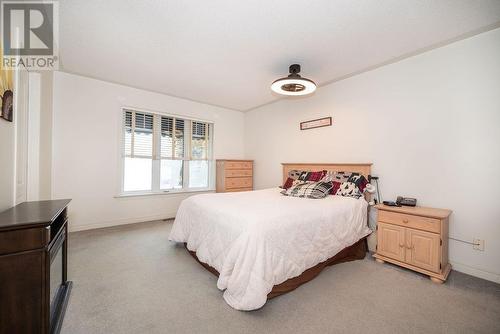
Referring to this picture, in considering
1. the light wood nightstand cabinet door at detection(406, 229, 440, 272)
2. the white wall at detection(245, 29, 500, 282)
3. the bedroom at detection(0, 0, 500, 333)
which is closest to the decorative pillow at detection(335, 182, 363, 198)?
the bedroom at detection(0, 0, 500, 333)

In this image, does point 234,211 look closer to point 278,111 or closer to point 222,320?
point 222,320

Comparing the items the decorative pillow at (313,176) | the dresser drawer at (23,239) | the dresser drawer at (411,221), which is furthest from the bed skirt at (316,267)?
the dresser drawer at (23,239)

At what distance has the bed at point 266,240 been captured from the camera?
1.71 metres

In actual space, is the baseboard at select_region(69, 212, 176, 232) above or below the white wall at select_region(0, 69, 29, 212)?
below

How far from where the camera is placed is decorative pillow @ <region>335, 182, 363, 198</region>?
2.94 metres

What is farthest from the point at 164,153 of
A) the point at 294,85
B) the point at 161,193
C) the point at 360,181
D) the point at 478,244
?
the point at 478,244

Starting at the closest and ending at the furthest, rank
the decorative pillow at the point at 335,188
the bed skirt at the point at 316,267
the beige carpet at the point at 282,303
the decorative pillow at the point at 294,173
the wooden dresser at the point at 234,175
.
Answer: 1. the beige carpet at the point at 282,303
2. the bed skirt at the point at 316,267
3. the decorative pillow at the point at 335,188
4. the decorative pillow at the point at 294,173
5. the wooden dresser at the point at 234,175

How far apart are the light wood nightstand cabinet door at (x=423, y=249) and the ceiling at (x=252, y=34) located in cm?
217

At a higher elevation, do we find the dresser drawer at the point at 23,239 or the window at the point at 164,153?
the window at the point at 164,153

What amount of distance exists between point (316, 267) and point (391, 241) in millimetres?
1044

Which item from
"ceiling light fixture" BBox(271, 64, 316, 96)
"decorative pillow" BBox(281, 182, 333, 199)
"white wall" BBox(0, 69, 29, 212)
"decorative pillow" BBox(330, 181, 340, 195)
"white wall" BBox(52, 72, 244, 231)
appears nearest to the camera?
"white wall" BBox(0, 69, 29, 212)

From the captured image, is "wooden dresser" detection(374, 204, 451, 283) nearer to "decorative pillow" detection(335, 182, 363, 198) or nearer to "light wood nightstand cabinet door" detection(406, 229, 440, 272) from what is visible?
"light wood nightstand cabinet door" detection(406, 229, 440, 272)

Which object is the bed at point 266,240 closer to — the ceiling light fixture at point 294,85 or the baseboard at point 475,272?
the baseboard at point 475,272

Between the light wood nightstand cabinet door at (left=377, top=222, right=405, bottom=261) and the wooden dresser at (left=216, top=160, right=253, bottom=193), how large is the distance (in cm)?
308
